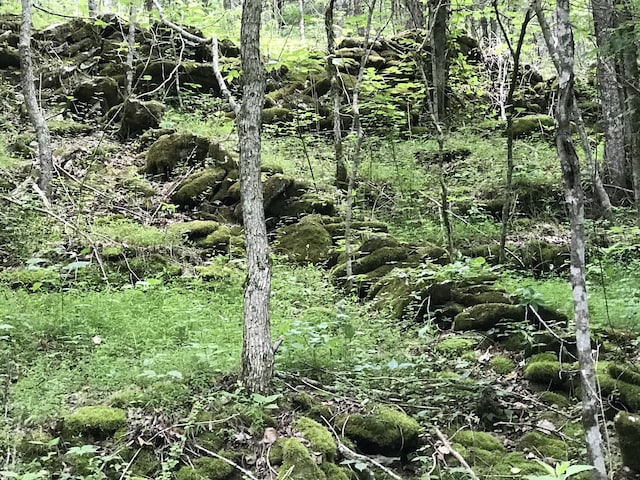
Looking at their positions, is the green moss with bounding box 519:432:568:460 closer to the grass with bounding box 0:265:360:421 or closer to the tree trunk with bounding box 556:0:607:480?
the tree trunk with bounding box 556:0:607:480

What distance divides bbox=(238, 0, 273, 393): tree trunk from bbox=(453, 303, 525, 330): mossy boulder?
8.81 ft

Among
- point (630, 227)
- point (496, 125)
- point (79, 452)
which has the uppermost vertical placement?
point (496, 125)

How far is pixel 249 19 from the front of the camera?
168 inches

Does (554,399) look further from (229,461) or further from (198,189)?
(198,189)

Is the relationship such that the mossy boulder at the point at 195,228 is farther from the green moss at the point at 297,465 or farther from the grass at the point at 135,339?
the green moss at the point at 297,465

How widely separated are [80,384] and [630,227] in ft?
27.6

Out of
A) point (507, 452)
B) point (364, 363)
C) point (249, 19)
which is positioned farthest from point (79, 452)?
point (249, 19)

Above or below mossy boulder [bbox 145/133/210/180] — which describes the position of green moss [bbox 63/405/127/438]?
below

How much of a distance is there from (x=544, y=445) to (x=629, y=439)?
0.62 meters

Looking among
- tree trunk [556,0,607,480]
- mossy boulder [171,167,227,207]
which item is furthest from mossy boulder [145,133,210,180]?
tree trunk [556,0,607,480]

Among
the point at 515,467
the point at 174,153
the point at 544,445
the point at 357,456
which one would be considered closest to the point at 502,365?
the point at 544,445

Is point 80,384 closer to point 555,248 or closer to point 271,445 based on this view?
point 271,445

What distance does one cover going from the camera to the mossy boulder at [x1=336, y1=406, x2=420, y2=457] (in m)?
4.08

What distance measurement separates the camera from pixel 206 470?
3.62 m
